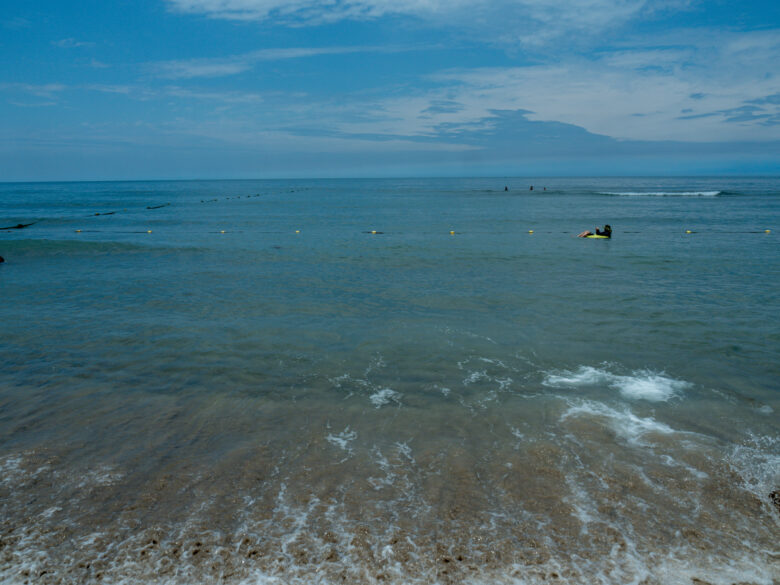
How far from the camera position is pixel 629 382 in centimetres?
1165

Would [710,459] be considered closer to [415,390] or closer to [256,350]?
[415,390]

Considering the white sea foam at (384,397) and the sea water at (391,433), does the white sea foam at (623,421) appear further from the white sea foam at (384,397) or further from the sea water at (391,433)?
the white sea foam at (384,397)

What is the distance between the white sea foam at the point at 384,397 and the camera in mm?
→ 10680

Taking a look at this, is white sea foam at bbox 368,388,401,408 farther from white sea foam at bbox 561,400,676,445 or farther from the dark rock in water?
the dark rock in water

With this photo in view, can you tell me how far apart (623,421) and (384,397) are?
15.3ft

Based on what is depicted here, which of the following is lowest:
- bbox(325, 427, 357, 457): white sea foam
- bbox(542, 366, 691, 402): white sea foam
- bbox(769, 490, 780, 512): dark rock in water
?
bbox(325, 427, 357, 457): white sea foam

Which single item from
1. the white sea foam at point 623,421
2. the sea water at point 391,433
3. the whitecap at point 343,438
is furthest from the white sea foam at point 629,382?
the whitecap at point 343,438

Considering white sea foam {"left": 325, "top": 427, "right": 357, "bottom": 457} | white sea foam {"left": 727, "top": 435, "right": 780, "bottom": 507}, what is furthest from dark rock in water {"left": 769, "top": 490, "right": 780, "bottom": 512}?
white sea foam {"left": 325, "top": 427, "right": 357, "bottom": 457}

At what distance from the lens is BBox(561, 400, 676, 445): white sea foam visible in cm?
924

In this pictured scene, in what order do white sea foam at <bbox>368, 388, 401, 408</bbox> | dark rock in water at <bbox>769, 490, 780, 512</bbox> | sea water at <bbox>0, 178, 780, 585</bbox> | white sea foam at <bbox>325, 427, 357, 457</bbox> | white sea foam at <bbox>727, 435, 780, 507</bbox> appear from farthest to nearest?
1. white sea foam at <bbox>368, 388, 401, 408</bbox>
2. white sea foam at <bbox>325, 427, 357, 457</bbox>
3. white sea foam at <bbox>727, 435, 780, 507</bbox>
4. dark rock in water at <bbox>769, 490, 780, 512</bbox>
5. sea water at <bbox>0, 178, 780, 585</bbox>

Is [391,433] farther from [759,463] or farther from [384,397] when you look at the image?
[759,463]

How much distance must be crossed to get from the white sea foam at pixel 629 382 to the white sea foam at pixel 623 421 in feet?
3.07

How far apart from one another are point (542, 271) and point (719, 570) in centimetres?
2091

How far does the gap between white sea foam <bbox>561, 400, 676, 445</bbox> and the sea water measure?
57mm
